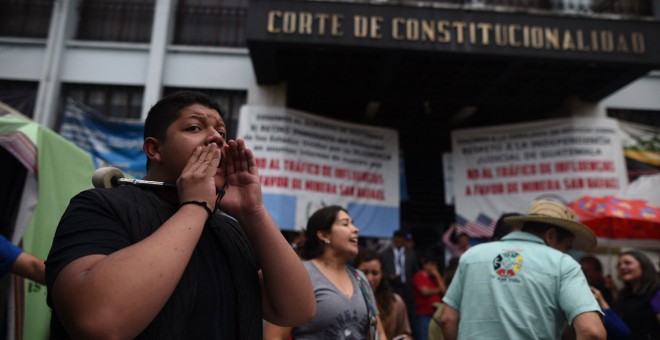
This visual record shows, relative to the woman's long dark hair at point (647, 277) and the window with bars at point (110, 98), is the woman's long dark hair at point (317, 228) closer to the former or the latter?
the woman's long dark hair at point (647, 277)

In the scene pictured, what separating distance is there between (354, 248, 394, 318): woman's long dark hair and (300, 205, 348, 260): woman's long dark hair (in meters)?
1.30

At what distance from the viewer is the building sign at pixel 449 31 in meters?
7.42

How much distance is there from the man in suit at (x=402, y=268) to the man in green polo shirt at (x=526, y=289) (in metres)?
3.87

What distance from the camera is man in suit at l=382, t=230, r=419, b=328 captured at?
7.12m

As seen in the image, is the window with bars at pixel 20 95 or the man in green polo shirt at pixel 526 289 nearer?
the man in green polo shirt at pixel 526 289

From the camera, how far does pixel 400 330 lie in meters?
4.35

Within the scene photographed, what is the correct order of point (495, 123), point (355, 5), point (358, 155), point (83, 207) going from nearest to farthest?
point (83, 207)
point (355, 5)
point (358, 155)
point (495, 123)

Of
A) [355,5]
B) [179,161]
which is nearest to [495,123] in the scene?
[355,5]

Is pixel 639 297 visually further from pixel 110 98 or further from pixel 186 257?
pixel 110 98

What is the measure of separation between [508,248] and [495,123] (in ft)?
26.0

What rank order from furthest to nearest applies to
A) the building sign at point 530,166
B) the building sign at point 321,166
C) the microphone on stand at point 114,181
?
the building sign at point 530,166, the building sign at point 321,166, the microphone on stand at point 114,181

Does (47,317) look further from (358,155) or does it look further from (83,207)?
(358,155)

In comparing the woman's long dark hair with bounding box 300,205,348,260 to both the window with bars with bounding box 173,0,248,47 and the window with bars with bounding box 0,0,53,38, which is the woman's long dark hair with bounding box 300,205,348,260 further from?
the window with bars with bounding box 0,0,53,38

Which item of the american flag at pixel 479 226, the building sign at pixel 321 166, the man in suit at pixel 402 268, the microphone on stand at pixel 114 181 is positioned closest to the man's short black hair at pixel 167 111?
the microphone on stand at pixel 114 181
